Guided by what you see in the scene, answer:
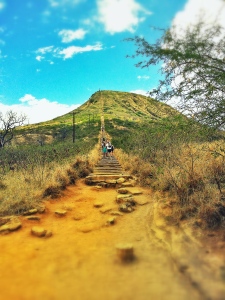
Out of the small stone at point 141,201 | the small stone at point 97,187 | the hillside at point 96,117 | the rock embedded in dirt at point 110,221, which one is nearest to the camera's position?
the rock embedded in dirt at point 110,221

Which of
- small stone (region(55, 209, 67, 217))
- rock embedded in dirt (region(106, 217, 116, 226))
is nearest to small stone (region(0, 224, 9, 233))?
small stone (region(55, 209, 67, 217))

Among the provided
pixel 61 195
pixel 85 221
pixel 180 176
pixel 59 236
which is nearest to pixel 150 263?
pixel 59 236

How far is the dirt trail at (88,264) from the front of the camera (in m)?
3.15

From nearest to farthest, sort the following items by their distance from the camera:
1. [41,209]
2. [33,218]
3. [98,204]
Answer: [33,218]
[41,209]
[98,204]

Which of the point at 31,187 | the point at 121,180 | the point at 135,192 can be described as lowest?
the point at 135,192

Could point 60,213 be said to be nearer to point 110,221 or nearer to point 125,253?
point 110,221

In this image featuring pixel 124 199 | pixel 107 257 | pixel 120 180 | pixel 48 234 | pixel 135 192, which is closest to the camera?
pixel 107 257

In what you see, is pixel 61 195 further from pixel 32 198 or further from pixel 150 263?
pixel 150 263

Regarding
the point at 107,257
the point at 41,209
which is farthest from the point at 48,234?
the point at 107,257

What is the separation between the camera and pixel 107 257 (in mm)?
4109

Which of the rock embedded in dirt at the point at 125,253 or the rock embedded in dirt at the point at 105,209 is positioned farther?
the rock embedded in dirt at the point at 105,209

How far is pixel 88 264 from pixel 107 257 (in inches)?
14.3

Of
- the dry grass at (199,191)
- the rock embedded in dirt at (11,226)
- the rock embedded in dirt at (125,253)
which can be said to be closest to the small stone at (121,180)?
the dry grass at (199,191)

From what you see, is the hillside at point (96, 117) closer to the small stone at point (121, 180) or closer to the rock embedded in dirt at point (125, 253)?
the small stone at point (121, 180)
